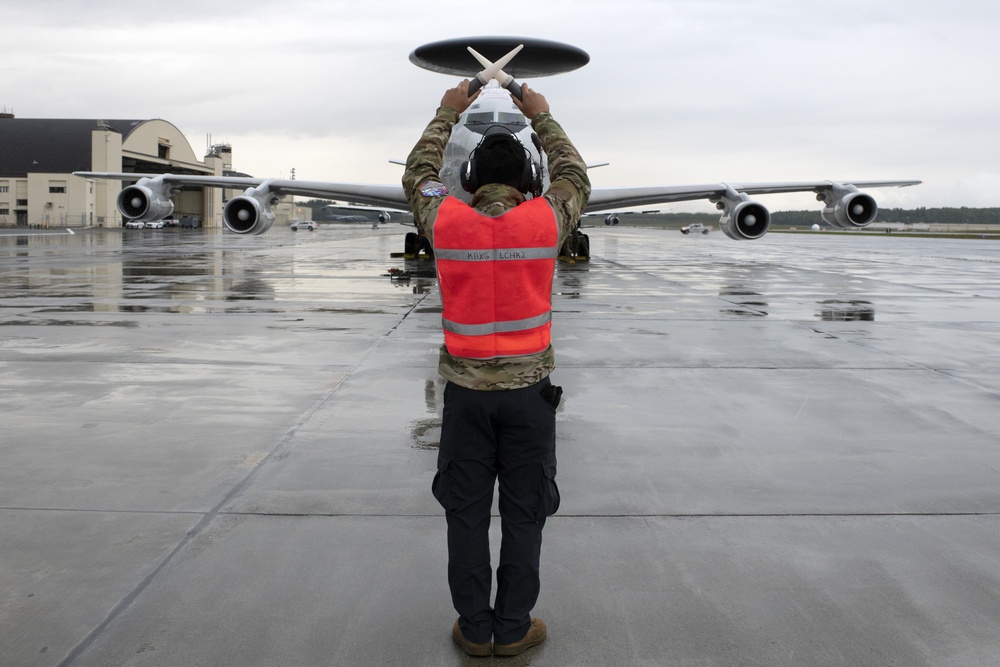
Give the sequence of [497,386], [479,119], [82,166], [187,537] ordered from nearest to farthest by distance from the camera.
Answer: [497,386] → [187,537] → [479,119] → [82,166]

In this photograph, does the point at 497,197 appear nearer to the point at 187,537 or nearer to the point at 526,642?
the point at 526,642

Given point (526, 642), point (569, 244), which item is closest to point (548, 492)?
point (526, 642)

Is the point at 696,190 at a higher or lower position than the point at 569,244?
higher

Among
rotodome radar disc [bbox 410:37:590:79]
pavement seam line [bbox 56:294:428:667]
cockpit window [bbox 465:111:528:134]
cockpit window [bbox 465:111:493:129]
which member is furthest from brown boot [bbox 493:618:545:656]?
rotodome radar disc [bbox 410:37:590:79]

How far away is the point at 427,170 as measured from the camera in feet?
11.5

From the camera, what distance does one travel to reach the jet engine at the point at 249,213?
22125 mm

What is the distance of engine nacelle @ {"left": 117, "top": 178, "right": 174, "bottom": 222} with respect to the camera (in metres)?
23.4

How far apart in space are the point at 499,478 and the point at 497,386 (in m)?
0.35

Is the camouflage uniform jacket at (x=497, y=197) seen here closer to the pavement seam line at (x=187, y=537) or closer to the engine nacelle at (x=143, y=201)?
the pavement seam line at (x=187, y=537)

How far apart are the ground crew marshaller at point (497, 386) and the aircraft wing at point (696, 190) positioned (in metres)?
20.2

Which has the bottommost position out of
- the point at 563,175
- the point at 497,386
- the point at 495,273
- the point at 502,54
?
the point at 497,386

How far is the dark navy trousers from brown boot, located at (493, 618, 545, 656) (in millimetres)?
61

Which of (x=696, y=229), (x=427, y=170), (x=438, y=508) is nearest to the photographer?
(x=427, y=170)

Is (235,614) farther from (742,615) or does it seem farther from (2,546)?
(742,615)
